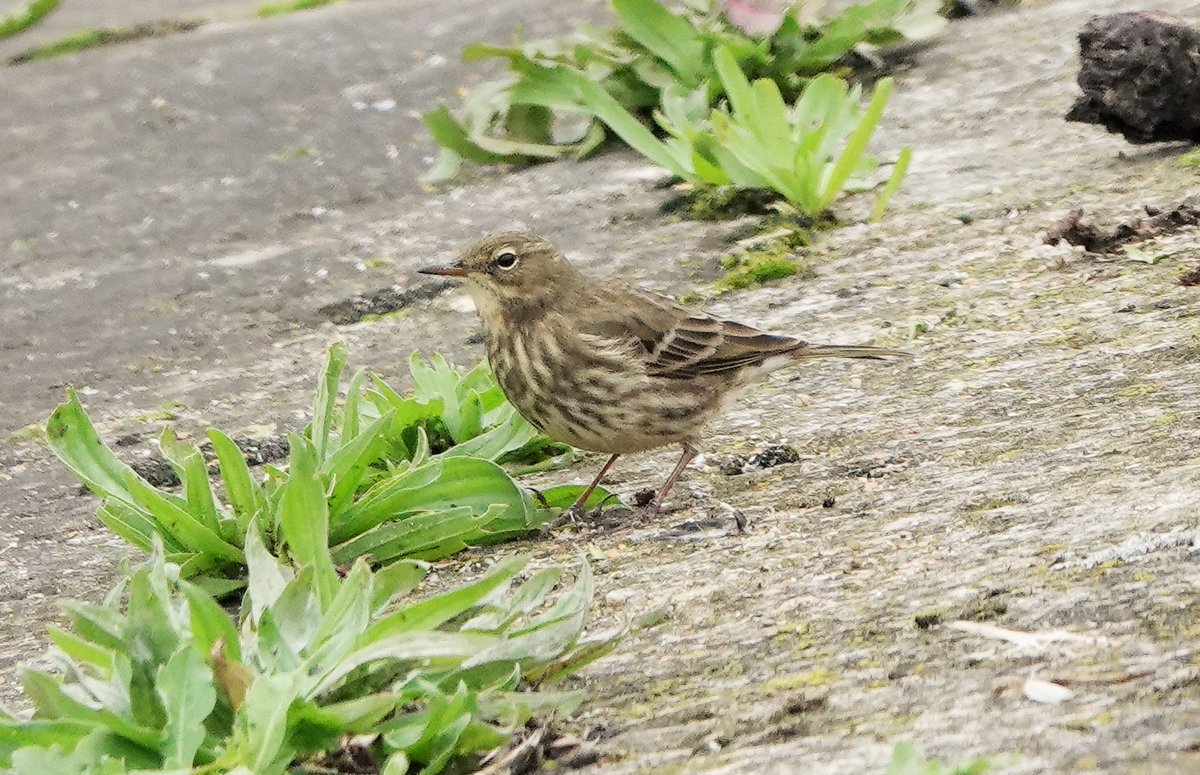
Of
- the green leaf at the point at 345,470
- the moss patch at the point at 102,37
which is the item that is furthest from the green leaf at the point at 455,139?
the green leaf at the point at 345,470

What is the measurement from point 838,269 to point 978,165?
92 cm

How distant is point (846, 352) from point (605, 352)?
663 millimetres

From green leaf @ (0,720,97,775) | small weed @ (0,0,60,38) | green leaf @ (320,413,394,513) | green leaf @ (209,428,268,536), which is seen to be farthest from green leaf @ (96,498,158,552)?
small weed @ (0,0,60,38)

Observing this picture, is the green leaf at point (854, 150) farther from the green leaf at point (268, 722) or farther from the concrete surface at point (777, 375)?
the green leaf at point (268, 722)

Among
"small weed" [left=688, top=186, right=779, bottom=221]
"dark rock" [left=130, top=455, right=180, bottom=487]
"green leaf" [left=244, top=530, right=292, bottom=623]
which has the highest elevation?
"green leaf" [left=244, top=530, right=292, bottom=623]

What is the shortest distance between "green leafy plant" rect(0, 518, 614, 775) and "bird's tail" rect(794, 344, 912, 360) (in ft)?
6.32

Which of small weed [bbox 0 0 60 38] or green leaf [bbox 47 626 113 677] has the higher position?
green leaf [bbox 47 626 113 677]

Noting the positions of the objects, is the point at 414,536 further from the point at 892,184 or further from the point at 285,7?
the point at 285,7

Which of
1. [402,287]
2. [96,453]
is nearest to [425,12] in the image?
[402,287]

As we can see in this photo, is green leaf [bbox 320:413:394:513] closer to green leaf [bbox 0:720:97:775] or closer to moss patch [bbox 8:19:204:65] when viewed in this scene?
green leaf [bbox 0:720:97:775]

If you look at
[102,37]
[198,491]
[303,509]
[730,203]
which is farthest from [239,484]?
[102,37]

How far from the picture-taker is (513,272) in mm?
5023

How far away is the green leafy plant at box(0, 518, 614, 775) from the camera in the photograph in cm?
255

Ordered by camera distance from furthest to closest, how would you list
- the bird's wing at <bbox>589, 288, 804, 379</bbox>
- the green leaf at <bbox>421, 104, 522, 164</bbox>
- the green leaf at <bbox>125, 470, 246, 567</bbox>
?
the green leaf at <bbox>421, 104, 522, 164</bbox> < the bird's wing at <bbox>589, 288, 804, 379</bbox> < the green leaf at <bbox>125, 470, 246, 567</bbox>
